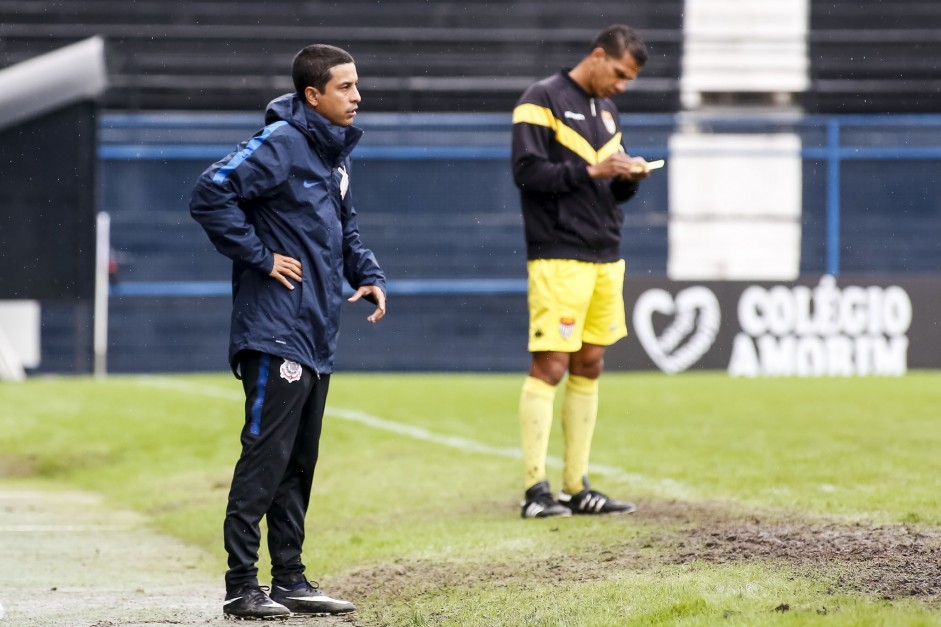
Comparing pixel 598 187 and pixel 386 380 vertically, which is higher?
pixel 598 187

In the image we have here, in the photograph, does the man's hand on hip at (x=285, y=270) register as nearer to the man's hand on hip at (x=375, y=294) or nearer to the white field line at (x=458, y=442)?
the man's hand on hip at (x=375, y=294)

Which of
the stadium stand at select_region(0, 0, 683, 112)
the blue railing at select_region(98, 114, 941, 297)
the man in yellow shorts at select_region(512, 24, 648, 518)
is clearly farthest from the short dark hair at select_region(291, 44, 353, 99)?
the stadium stand at select_region(0, 0, 683, 112)

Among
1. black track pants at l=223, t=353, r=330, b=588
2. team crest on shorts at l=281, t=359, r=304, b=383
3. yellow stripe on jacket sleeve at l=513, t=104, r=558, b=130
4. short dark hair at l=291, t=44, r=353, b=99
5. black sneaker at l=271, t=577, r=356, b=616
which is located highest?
short dark hair at l=291, t=44, r=353, b=99

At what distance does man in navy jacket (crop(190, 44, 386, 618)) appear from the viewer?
4.55 m

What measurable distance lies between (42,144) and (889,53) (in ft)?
72.1

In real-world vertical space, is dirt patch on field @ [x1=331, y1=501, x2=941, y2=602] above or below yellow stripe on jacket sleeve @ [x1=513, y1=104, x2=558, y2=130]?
below

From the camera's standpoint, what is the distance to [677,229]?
23.7 metres

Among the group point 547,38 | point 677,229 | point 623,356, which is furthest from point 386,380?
point 547,38

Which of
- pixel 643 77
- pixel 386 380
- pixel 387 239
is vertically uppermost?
pixel 643 77

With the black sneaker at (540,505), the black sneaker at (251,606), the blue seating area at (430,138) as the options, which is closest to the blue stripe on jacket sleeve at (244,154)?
the black sneaker at (251,606)

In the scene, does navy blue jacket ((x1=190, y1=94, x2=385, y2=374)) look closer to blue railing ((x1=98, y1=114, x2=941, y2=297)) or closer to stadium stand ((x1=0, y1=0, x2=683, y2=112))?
blue railing ((x1=98, y1=114, x2=941, y2=297))

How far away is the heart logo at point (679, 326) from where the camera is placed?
59.2 ft

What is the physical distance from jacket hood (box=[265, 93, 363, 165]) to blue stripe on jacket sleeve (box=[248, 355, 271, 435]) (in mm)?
679

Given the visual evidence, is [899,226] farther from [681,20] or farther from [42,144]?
[42,144]
